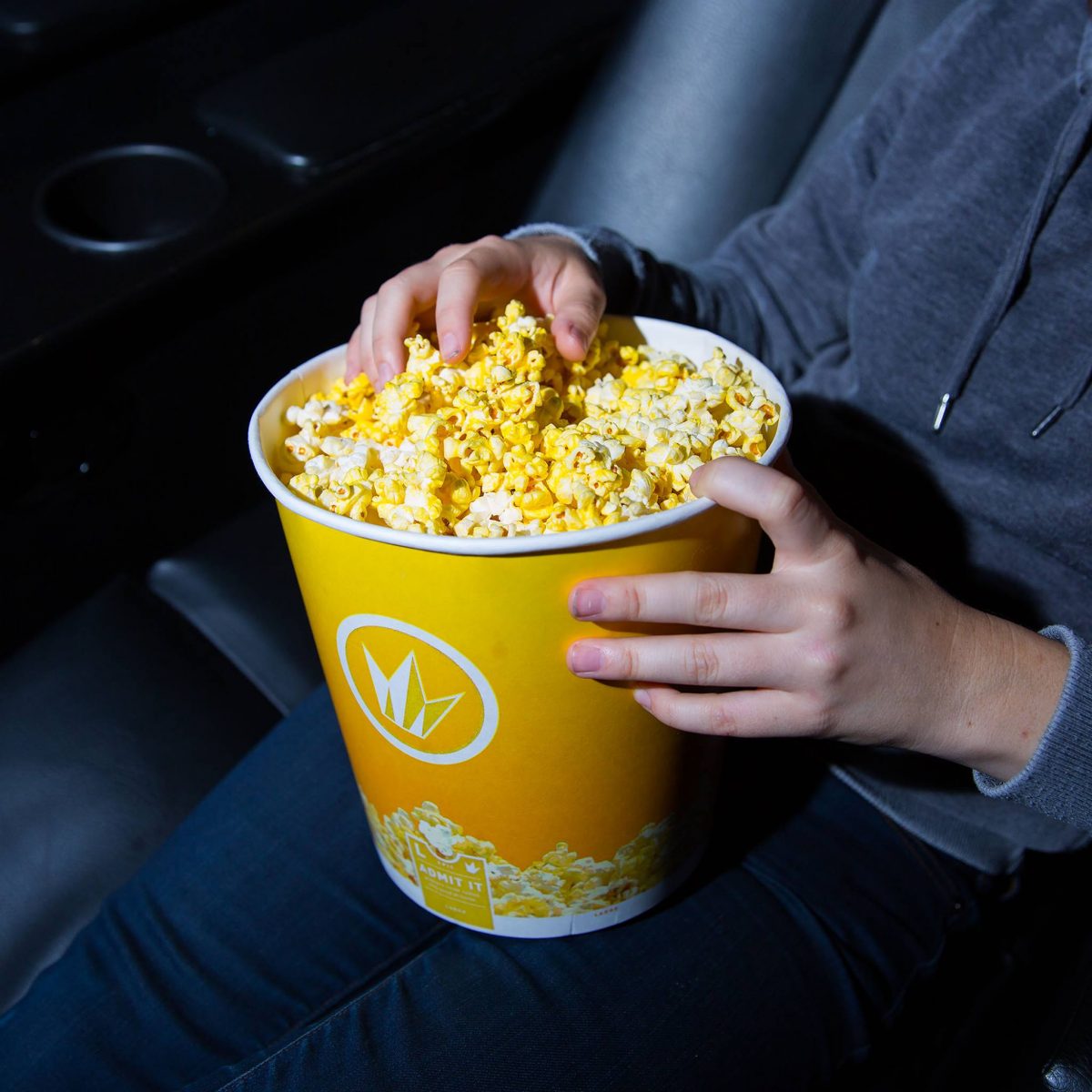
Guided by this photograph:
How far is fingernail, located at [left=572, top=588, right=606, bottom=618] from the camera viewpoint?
54 cm

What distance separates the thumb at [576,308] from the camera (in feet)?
2.29

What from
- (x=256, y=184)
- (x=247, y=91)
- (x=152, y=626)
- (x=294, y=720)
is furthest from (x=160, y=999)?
(x=247, y=91)

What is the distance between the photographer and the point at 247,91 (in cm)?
127

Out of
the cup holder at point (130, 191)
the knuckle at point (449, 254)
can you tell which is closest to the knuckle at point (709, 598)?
the knuckle at point (449, 254)

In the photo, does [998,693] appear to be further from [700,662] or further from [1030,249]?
[1030,249]

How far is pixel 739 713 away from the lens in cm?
62

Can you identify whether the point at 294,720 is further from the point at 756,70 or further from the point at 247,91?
the point at 756,70

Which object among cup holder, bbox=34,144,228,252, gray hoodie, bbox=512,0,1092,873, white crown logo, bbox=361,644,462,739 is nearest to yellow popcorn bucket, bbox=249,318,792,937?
white crown logo, bbox=361,644,462,739

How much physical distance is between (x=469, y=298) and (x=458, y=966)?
478 mm

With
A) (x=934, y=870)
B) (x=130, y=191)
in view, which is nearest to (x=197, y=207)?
(x=130, y=191)

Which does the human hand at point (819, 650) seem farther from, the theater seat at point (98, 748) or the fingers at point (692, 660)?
the theater seat at point (98, 748)

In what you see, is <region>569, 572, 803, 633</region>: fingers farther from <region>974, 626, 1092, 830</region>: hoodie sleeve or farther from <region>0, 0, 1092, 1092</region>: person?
<region>974, 626, 1092, 830</region>: hoodie sleeve

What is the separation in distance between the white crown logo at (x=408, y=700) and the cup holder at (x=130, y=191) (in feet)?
2.56

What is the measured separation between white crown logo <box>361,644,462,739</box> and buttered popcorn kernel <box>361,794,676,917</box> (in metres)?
0.08
